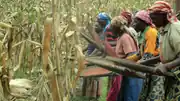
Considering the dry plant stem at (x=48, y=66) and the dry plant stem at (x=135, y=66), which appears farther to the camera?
the dry plant stem at (x=135, y=66)

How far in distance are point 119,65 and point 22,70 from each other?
0.88 m

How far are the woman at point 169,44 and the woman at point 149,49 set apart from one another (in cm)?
27

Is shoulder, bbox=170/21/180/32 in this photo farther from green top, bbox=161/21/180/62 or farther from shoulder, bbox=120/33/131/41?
shoulder, bbox=120/33/131/41

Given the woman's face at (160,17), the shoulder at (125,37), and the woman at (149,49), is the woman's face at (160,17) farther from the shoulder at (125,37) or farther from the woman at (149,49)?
the shoulder at (125,37)

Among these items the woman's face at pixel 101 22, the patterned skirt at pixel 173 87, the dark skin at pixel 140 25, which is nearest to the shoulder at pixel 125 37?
the dark skin at pixel 140 25

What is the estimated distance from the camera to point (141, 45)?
4.90 m

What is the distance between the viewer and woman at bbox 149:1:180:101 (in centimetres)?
362

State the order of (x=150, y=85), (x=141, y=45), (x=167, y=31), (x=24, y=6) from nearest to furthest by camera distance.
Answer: (x=24, y=6), (x=167, y=31), (x=150, y=85), (x=141, y=45)

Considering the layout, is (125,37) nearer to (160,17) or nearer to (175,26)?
(160,17)

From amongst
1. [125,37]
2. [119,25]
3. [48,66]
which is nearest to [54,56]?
[48,66]

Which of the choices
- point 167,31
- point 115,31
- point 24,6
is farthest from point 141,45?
point 24,6

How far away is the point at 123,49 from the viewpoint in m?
5.10

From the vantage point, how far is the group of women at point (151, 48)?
372 cm

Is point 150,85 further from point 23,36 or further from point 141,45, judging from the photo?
point 23,36
